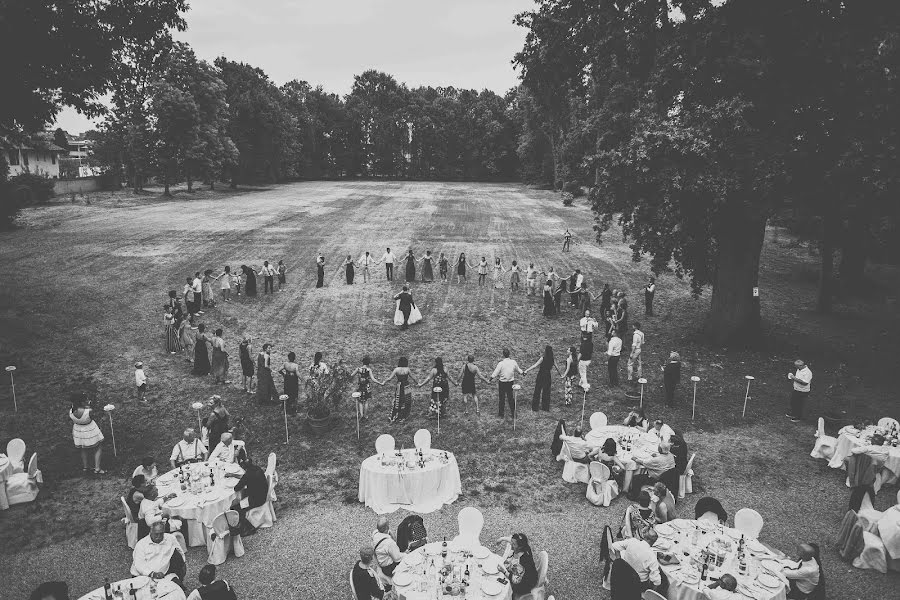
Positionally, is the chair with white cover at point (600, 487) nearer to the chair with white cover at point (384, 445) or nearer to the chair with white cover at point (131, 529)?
the chair with white cover at point (384, 445)

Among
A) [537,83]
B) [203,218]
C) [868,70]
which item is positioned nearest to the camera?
[868,70]

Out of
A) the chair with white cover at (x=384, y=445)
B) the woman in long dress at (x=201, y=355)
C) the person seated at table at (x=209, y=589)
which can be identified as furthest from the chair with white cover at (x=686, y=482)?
the woman in long dress at (x=201, y=355)

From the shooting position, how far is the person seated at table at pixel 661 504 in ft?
29.7

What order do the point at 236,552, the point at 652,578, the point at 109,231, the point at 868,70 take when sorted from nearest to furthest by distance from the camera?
1. the point at 652,578
2. the point at 236,552
3. the point at 868,70
4. the point at 109,231

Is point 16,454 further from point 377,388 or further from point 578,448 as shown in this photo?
point 578,448

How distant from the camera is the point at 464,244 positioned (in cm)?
3628

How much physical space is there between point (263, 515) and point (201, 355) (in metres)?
8.14

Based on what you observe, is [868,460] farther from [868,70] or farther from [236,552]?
[236,552]

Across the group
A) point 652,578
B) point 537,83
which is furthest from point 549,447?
point 537,83

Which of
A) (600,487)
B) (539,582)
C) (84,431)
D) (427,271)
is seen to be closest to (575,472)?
(600,487)

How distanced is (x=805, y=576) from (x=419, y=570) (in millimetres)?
5151

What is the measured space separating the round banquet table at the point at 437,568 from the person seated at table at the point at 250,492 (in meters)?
3.24

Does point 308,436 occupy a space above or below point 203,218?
below

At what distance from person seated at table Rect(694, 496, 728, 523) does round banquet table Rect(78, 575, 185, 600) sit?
7.66 meters
